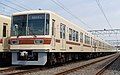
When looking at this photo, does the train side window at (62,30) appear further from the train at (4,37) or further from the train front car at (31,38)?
the train at (4,37)

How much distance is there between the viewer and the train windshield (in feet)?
48.6

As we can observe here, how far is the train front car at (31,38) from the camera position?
1456 cm

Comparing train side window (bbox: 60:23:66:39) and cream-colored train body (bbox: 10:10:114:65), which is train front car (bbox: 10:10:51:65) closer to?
cream-colored train body (bbox: 10:10:114:65)

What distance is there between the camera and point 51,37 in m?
14.7

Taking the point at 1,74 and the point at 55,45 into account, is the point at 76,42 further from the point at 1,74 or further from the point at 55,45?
the point at 1,74

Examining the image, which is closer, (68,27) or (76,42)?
(68,27)

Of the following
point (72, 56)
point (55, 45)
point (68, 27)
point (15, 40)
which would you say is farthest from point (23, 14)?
point (72, 56)

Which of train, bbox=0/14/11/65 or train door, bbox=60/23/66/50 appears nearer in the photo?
train, bbox=0/14/11/65

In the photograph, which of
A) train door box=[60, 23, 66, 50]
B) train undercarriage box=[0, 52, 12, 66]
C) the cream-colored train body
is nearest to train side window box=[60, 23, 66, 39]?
train door box=[60, 23, 66, 50]

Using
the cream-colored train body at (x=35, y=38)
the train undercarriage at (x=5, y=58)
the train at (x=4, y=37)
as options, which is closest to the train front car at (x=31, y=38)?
the cream-colored train body at (x=35, y=38)

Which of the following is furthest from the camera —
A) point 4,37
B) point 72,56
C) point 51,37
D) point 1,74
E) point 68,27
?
point 72,56

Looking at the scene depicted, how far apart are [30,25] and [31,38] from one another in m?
0.80

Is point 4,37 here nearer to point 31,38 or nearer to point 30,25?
point 30,25

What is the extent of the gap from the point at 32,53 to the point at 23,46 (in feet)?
2.19
